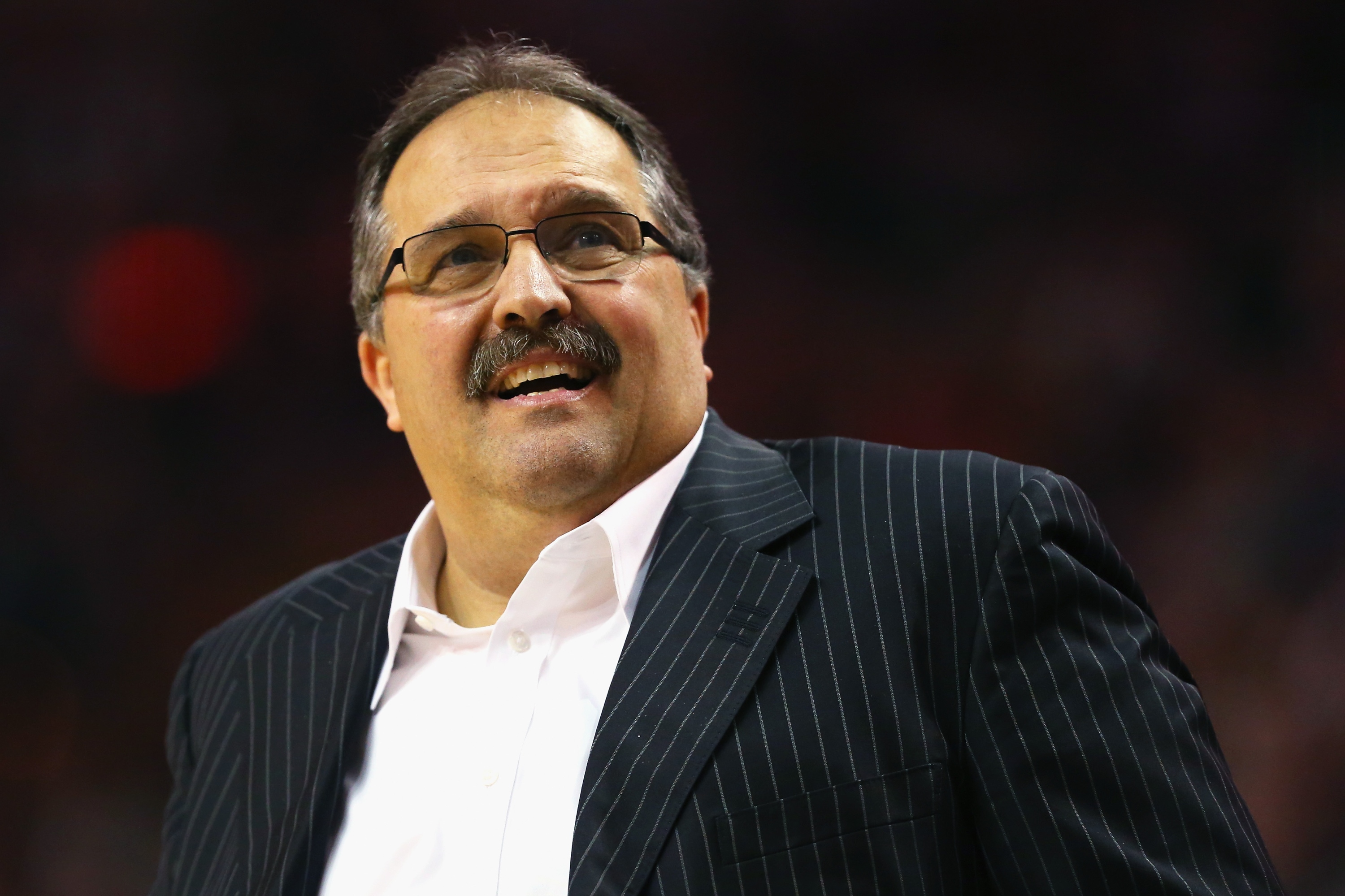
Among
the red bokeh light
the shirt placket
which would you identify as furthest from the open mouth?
the red bokeh light

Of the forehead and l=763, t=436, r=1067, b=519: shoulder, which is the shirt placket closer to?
l=763, t=436, r=1067, b=519: shoulder

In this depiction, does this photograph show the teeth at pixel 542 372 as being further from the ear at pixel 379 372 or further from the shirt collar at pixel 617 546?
the ear at pixel 379 372

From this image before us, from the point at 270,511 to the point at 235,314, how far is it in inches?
23.0

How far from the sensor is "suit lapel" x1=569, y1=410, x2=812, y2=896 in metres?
1.25

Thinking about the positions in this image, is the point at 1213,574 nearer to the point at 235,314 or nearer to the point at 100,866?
the point at 235,314

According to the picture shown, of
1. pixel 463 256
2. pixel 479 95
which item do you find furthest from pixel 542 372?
pixel 479 95

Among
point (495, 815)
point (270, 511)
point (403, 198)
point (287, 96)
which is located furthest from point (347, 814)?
Answer: point (287, 96)

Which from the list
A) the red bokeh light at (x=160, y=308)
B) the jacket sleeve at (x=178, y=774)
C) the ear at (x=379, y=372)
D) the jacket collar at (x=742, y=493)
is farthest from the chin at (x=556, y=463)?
the red bokeh light at (x=160, y=308)

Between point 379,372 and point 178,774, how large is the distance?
2.48 feet

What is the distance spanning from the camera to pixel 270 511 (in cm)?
315

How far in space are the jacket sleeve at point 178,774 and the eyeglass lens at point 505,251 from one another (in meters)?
0.83

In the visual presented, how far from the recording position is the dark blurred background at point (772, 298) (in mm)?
2713

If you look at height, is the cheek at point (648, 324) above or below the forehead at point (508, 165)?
below

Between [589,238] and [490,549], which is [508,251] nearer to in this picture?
[589,238]
